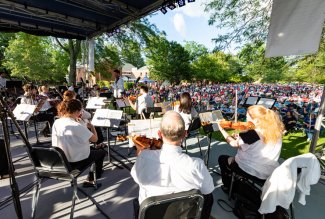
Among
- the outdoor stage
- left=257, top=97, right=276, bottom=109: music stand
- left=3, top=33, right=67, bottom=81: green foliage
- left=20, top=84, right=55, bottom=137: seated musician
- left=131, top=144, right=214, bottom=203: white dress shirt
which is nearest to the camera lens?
left=131, top=144, right=214, bottom=203: white dress shirt

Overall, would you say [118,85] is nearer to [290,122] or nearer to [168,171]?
[290,122]

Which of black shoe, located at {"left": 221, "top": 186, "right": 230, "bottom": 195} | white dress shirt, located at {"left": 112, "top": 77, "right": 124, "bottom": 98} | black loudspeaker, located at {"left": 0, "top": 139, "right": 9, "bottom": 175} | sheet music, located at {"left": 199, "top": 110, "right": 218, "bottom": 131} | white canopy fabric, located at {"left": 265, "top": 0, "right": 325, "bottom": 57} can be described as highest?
white canopy fabric, located at {"left": 265, "top": 0, "right": 325, "bottom": 57}

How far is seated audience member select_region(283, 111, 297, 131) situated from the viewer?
7711mm

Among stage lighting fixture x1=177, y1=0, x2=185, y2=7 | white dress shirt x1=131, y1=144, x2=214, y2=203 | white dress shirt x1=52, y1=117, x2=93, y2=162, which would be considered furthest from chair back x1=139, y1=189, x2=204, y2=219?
stage lighting fixture x1=177, y1=0, x2=185, y2=7

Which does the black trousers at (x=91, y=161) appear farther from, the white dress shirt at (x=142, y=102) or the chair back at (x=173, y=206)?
the white dress shirt at (x=142, y=102)

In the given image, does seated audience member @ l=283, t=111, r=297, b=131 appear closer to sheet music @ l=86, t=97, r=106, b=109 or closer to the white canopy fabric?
the white canopy fabric

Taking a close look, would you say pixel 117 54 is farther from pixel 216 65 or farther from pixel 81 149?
pixel 216 65

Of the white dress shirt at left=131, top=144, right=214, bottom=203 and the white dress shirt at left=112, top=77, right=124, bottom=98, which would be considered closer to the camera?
the white dress shirt at left=131, top=144, right=214, bottom=203

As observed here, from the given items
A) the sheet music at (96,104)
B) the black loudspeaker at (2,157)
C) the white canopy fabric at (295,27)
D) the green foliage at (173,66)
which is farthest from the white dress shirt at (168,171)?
the green foliage at (173,66)

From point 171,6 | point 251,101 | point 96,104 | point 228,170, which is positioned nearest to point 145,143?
point 228,170

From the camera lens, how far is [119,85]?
344 inches

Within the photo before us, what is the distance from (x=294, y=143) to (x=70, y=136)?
634 cm

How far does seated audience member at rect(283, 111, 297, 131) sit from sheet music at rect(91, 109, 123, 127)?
6074mm

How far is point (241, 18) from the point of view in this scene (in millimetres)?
7742
